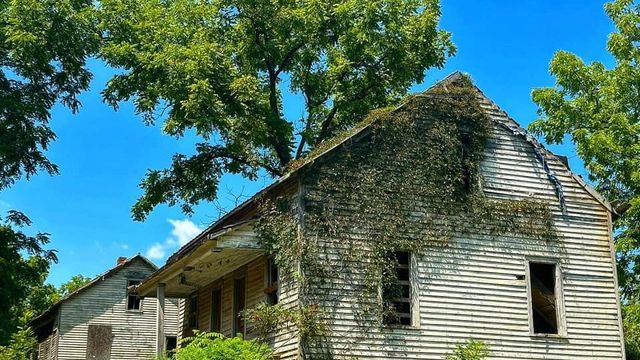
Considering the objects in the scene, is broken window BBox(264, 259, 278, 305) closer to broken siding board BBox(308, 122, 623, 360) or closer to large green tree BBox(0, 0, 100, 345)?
broken siding board BBox(308, 122, 623, 360)

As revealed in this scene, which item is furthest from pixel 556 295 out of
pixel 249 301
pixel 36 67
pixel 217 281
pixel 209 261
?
pixel 36 67

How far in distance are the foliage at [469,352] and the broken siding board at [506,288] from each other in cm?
23

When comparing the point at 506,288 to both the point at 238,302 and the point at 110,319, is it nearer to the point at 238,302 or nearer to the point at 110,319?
the point at 238,302

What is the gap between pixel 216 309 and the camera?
24.2 m

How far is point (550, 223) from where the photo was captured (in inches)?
809

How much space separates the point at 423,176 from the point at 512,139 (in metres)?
2.72

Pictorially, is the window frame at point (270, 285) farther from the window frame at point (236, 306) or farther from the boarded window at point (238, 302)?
the boarded window at point (238, 302)

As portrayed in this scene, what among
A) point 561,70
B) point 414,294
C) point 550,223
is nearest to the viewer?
point 414,294

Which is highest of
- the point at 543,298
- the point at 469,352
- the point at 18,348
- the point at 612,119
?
the point at 612,119

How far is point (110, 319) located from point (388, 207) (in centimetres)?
2884

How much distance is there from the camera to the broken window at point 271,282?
65.3 ft


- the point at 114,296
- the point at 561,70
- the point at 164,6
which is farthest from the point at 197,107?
the point at 114,296

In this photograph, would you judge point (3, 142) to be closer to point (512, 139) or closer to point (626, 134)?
point (512, 139)

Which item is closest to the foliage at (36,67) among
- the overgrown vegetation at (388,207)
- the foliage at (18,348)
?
the foliage at (18,348)
